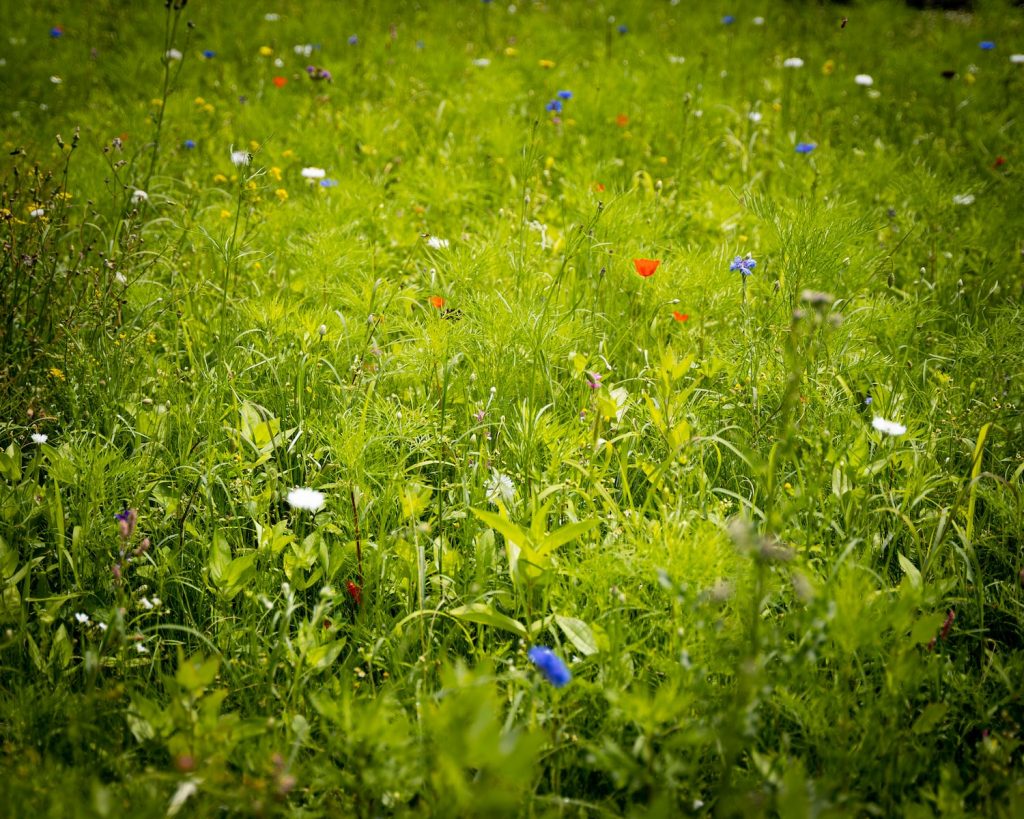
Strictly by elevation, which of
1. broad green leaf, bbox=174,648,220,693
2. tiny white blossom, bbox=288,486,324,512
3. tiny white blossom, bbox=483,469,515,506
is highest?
tiny white blossom, bbox=288,486,324,512

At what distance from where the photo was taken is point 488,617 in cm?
158

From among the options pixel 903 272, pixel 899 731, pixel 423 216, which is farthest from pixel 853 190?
pixel 899 731

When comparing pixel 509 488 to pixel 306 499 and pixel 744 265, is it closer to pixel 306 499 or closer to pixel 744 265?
pixel 306 499

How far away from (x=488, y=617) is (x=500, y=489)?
37cm

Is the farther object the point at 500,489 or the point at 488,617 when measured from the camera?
the point at 500,489

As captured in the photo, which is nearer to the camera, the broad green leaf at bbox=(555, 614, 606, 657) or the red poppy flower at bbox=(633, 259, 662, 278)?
the broad green leaf at bbox=(555, 614, 606, 657)

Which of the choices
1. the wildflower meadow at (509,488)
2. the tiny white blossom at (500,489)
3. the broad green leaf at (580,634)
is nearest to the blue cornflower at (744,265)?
the wildflower meadow at (509,488)

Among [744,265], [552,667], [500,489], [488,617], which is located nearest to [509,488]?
[500,489]

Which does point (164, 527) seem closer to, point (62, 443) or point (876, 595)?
point (62, 443)

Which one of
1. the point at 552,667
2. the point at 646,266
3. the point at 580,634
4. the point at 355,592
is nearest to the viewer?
the point at 552,667

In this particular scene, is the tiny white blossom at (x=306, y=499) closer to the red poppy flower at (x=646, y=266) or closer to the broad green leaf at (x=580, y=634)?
the broad green leaf at (x=580, y=634)

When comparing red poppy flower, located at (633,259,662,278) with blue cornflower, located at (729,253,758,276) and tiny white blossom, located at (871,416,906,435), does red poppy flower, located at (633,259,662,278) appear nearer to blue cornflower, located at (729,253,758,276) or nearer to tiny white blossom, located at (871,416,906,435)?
blue cornflower, located at (729,253,758,276)

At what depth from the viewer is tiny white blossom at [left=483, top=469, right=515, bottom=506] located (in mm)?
1855

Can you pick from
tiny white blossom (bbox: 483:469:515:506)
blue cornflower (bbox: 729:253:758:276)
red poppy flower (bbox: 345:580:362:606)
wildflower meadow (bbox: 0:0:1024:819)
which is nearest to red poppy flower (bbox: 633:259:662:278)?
wildflower meadow (bbox: 0:0:1024:819)
